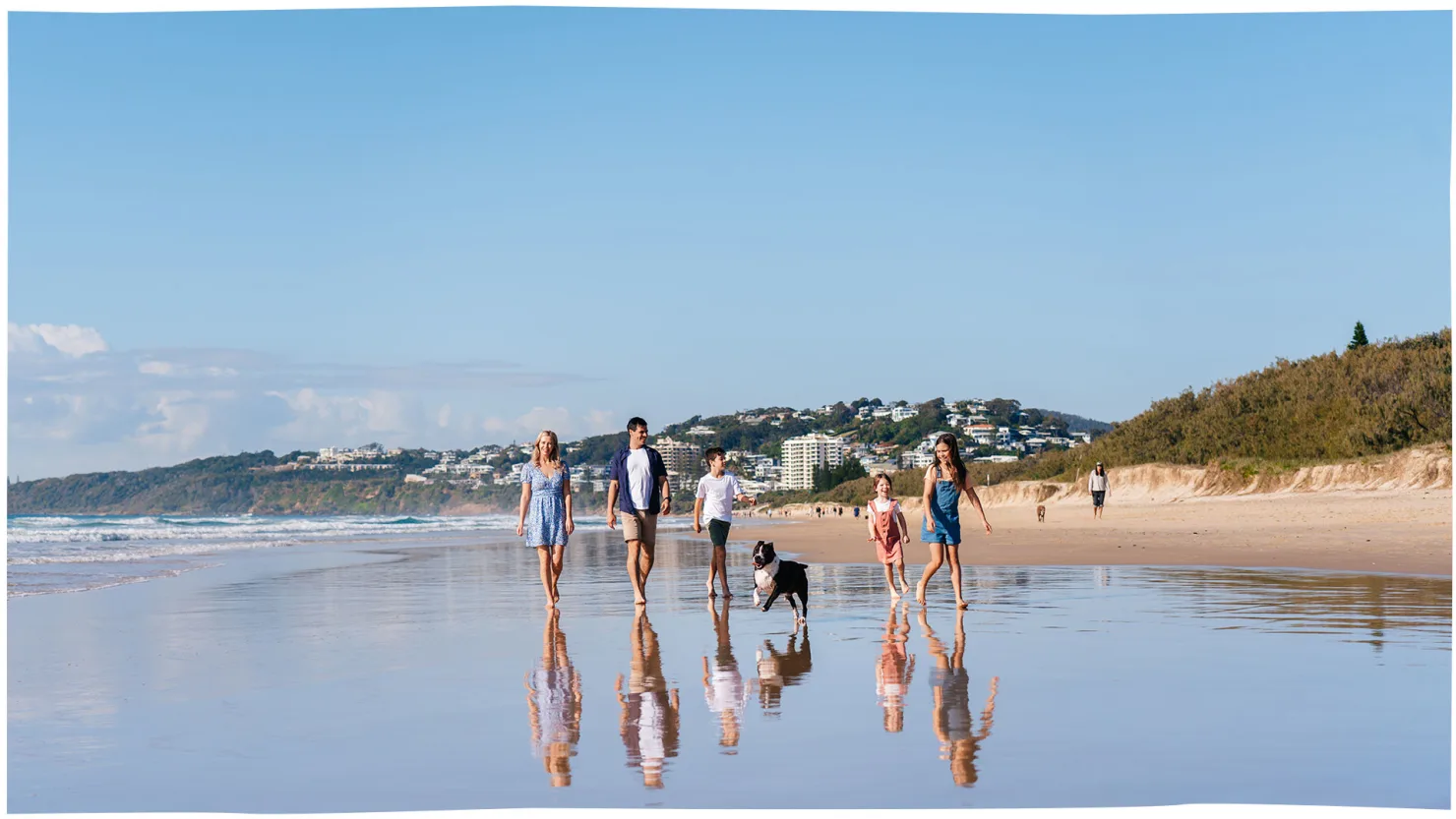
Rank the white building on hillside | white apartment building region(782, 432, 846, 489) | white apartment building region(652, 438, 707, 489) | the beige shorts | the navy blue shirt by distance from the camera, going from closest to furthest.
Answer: the beige shorts → the navy blue shirt → white apartment building region(652, 438, 707, 489) → white apartment building region(782, 432, 846, 489) → the white building on hillside


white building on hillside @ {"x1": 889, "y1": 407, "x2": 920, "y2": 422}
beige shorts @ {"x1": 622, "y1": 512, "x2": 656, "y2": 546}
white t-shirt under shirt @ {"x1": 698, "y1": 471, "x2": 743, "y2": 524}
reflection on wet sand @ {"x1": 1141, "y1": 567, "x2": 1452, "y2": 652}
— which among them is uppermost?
white building on hillside @ {"x1": 889, "y1": 407, "x2": 920, "y2": 422}

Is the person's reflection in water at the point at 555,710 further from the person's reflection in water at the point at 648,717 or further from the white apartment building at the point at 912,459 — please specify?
the white apartment building at the point at 912,459

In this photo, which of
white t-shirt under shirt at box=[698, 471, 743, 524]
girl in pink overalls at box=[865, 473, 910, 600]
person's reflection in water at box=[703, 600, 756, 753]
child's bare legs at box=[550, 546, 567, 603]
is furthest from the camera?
girl in pink overalls at box=[865, 473, 910, 600]

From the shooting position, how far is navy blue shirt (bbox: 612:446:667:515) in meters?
12.4

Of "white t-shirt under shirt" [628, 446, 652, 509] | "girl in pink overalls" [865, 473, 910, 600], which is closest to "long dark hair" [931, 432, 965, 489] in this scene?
"girl in pink overalls" [865, 473, 910, 600]

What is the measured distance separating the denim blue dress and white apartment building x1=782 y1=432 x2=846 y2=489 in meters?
150

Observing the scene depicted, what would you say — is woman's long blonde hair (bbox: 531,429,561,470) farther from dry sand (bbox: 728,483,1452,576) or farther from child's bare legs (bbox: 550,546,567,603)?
dry sand (bbox: 728,483,1452,576)

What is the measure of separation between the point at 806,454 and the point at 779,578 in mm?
174497

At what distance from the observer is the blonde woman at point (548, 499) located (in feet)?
→ 40.9

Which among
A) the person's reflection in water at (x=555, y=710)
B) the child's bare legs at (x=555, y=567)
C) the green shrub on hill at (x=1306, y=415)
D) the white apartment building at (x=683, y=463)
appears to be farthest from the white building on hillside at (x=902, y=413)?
the person's reflection in water at (x=555, y=710)

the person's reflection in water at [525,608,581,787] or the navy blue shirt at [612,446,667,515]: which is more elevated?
the navy blue shirt at [612,446,667,515]

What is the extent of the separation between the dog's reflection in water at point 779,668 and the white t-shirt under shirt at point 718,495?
144 inches

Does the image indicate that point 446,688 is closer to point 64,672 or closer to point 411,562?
point 64,672

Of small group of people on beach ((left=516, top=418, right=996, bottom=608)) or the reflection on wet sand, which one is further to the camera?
small group of people on beach ((left=516, top=418, right=996, bottom=608))
